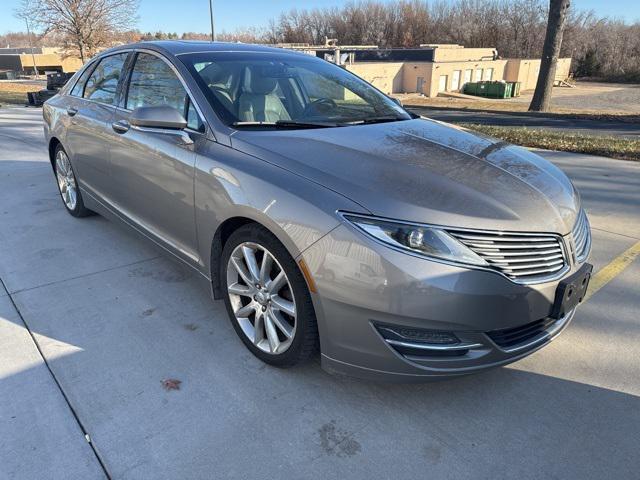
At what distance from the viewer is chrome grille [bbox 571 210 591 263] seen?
2.33m

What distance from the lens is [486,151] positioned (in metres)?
2.84

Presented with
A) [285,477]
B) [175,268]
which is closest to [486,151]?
[285,477]

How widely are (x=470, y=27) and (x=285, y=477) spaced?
103791mm

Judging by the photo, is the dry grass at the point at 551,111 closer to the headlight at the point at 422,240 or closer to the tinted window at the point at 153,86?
the tinted window at the point at 153,86

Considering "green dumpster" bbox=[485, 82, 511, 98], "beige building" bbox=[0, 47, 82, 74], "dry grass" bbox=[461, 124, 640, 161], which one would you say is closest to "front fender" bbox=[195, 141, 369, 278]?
"dry grass" bbox=[461, 124, 640, 161]

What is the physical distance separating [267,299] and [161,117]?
48.0 inches

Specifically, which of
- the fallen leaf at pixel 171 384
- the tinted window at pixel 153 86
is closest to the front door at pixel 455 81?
the tinted window at pixel 153 86

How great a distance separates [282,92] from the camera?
3.21 m

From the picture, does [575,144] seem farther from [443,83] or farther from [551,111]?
[443,83]

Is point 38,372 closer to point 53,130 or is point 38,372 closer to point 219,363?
point 219,363

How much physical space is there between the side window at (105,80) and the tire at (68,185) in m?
0.78

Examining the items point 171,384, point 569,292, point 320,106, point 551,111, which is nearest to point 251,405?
point 171,384

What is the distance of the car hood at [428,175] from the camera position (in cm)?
205

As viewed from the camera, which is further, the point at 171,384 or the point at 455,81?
the point at 455,81
